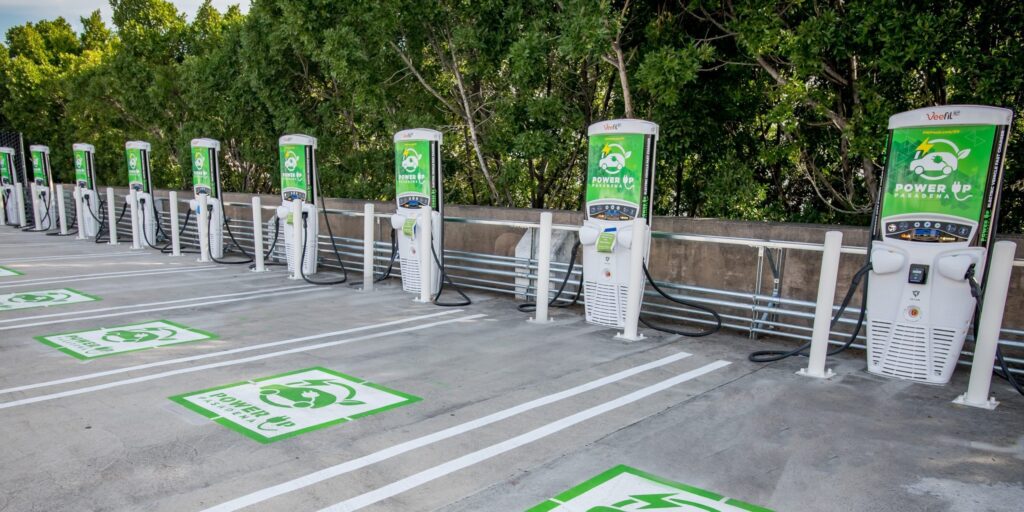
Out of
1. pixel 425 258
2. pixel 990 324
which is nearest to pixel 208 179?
pixel 425 258

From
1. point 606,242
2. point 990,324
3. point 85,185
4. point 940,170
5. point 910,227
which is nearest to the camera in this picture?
point 990,324

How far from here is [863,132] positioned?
21.5 feet

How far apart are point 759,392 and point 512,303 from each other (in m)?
3.65

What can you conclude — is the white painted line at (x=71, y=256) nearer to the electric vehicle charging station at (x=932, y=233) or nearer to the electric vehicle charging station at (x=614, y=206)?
the electric vehicle charging station at (x=614, y=206)

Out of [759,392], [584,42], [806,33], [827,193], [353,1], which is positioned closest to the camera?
[759,392]

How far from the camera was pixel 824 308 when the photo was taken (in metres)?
5.09

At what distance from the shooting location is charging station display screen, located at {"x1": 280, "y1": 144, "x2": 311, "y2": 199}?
9180 millimetres

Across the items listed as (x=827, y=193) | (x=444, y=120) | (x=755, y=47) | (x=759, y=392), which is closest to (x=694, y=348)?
(x=759, y=392)

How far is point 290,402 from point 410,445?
3.61 ft

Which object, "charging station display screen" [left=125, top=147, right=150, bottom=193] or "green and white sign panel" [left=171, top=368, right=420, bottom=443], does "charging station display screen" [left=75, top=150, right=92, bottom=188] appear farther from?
"green and white sign panel" [left=171, top=368, right=420, bottom=443]

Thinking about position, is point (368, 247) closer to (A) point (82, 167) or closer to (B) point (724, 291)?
(B) point (724, 291)

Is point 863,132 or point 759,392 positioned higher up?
point 863,132

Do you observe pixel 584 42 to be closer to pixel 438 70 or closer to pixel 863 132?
pixel 863 132

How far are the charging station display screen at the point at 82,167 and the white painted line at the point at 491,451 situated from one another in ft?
44.9
